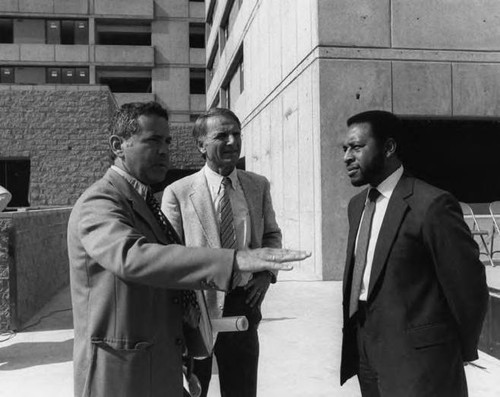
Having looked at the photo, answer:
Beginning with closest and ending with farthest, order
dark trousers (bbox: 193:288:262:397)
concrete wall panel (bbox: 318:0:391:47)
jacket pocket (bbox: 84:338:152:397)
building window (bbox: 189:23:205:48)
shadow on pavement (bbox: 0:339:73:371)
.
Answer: jacket pocket (bbox: 84:338:152:397), dark trousers (bbox: 193:288:262:397), shadow on pavement (bbox: 0:339:73:371), concrete wall panel (bbox: 318:0:391:47), building window (bbox: 189:23:205:48)

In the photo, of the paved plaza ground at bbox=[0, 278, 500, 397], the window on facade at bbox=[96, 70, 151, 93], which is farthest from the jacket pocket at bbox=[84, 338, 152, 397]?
the window on facade at bbox=[96, 70, 151, 93]

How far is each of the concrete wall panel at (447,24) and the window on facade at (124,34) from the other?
3179 centimetres

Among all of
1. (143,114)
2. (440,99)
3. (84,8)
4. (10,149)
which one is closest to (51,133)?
(10,149)

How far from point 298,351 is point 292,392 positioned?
112cm

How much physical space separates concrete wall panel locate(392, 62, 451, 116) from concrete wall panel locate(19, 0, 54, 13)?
33444 millimetres

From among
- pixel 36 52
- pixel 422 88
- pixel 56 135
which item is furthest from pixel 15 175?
pixel 36 52

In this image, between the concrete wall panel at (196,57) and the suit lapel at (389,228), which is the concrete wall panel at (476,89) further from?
the concrete wall panel at (196,57)

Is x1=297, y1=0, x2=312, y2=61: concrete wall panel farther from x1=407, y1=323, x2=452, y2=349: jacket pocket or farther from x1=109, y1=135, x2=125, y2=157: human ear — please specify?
x1=109, y1=135, x2=125, y2=157: human ear

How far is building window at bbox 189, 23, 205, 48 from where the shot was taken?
39.0m

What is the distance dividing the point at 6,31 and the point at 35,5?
305 centimetres

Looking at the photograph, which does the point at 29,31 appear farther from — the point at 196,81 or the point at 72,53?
the point at 196,81

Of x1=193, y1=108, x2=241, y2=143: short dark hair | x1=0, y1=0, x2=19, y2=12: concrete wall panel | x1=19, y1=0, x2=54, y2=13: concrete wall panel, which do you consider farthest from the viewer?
x1=19, y1=0, x2=54, y2=13: concrete wall panel

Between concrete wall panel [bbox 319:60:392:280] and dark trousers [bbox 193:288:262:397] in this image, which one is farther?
concrete wall panel [bbox 319:60:392:280]

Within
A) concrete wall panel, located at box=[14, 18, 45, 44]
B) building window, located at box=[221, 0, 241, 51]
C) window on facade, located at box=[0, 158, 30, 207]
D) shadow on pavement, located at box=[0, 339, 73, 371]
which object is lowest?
shadow on pavement, located at box=[0, 339, 73, 371]
